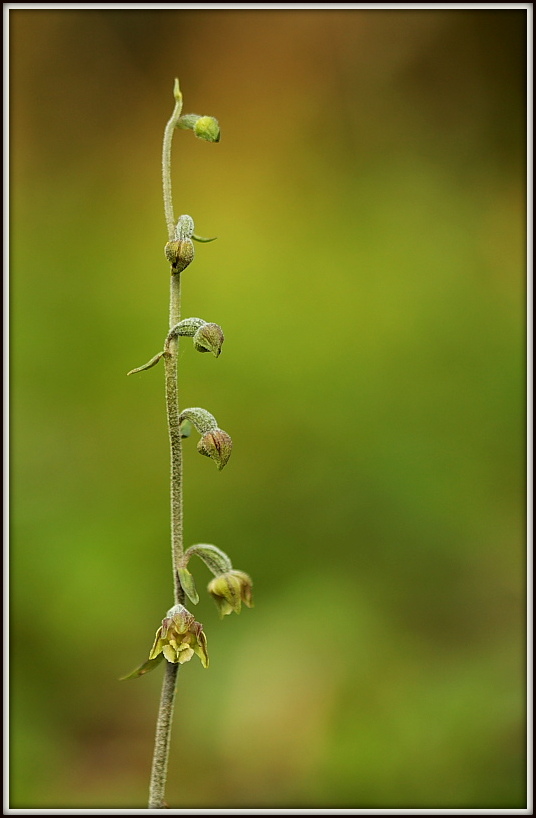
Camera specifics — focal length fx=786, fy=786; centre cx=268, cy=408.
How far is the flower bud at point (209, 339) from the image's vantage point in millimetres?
921

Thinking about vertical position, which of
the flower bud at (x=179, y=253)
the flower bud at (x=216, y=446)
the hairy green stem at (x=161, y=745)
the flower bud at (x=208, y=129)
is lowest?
the hairy green stem at (x=161, y=745)

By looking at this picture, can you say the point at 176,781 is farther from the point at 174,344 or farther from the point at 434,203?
the point at 434,203

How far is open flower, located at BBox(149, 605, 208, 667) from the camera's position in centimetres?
94

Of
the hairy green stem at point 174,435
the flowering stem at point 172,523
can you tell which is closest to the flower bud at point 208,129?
the flowering stem at point 172,523

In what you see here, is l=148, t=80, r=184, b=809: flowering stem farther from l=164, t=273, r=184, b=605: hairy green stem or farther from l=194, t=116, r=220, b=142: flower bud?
l=194, t=116, r=220, b=142: flower bud

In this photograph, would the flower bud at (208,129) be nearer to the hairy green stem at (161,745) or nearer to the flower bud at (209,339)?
the flower bud at (209,339)

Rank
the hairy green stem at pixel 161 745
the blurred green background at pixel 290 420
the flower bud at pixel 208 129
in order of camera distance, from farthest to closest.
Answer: the blurred green background at pixel 290 420 < the flower bud at pixel 208 129 < the hairy green stem at pixel 161 745

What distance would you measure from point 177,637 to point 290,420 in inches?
125

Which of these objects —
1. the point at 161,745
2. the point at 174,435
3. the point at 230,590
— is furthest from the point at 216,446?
the point at 161,745

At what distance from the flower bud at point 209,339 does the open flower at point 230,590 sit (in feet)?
1.05

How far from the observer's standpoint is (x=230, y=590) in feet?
3.48

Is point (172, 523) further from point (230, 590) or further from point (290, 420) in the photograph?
point (290, 420)

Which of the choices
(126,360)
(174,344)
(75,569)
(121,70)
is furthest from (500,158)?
(174,344)

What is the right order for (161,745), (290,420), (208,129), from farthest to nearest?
(290,420) < (208,129) < (161,745)
